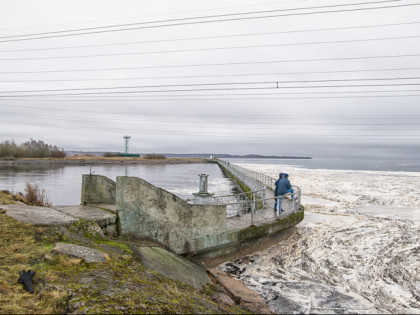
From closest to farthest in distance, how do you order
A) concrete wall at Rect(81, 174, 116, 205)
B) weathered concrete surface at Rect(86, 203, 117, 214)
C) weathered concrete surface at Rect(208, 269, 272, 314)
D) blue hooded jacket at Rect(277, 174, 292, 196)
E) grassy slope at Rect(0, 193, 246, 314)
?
grassy slope at Rect(0, 193, 246, 314) < weathered concrete surface at Rect(208, 269, 272, 314) < weathered concrete surface at Rect(86, 203, 117, 214) < concrete wall at Rect(81, 174, 116, 205) < blue hooded jacket at Rect(277, 174, 292, 196)

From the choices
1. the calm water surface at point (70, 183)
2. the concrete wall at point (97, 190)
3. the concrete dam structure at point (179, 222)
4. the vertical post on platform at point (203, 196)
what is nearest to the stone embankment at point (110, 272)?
the concrete dam structure at point (179, 222)

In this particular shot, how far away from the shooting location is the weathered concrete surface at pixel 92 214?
6.62 m

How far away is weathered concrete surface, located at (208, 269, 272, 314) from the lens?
16.7 feet

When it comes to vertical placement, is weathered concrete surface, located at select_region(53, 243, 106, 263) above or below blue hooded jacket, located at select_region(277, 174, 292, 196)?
below

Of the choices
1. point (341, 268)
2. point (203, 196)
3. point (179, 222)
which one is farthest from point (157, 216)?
point (341, 268)

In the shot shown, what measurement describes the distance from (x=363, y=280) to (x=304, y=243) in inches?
132

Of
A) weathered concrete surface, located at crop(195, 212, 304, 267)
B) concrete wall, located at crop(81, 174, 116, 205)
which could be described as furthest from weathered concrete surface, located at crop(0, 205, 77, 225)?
weathered concrete surface, located at crop(195, 212, 304, 267)

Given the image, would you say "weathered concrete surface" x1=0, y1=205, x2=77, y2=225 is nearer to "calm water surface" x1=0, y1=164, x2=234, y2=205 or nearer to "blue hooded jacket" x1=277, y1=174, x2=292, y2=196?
"calm water surface" x1=0, y1=164, x2=234, y2=205

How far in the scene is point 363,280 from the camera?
6887 mm

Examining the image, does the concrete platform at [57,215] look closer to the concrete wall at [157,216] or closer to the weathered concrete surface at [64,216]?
the weathered concrete surface at [64,216]

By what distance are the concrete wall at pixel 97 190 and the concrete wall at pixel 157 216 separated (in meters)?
2.66

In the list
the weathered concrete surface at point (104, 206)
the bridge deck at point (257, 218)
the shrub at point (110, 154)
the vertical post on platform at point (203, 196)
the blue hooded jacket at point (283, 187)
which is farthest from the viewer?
the shrub at point (110, 154)

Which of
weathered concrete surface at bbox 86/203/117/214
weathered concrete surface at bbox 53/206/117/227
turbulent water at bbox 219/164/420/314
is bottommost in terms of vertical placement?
turbulent water at bbox 219/164/420/314

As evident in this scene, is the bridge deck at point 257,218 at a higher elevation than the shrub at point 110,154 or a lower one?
lower
